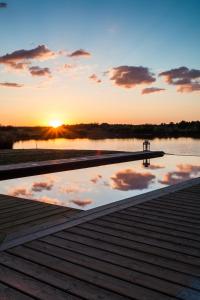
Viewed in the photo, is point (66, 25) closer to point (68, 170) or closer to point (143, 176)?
point (68, 170)

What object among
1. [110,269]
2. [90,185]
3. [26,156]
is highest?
[26,156]

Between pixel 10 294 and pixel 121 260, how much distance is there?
1061mm

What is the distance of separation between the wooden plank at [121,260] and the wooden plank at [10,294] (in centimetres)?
76

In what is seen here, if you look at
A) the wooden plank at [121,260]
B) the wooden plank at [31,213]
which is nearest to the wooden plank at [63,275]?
the wooden plank at [121,260]

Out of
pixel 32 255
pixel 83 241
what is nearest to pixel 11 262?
pixel 32 255

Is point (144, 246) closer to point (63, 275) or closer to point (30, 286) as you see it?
point (63, 275)

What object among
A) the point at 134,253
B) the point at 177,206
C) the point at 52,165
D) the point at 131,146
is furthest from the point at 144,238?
the point at 131,146

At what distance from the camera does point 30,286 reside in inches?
101

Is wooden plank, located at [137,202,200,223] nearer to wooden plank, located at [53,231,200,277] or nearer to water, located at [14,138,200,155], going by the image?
wooden plank, located at [53,231,200,277]

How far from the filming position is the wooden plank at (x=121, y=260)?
2.69m

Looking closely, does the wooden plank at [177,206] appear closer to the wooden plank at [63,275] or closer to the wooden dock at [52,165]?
the wooden plank at [63,275]

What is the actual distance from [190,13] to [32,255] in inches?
435

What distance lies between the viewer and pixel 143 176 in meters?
9.76

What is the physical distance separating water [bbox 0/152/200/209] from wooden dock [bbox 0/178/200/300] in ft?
6.15
